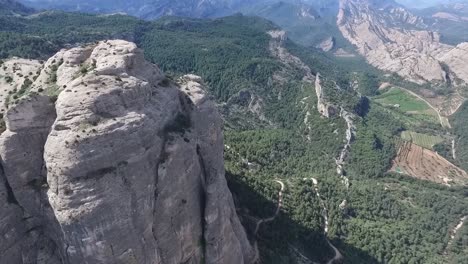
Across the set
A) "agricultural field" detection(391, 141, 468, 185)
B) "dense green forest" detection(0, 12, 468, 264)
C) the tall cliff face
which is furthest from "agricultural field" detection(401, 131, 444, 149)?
the tall cliff face

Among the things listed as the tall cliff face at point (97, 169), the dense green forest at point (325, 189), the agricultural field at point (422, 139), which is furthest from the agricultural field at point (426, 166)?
the tall cliff face at point (97, 169)

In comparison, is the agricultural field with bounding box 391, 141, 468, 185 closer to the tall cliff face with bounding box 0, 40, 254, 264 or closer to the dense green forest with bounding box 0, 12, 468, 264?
the dense green forest with bounding box 0, 12, 468, 264

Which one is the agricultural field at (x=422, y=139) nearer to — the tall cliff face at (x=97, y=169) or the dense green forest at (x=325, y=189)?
the dense green forest at (x=325, y=189)

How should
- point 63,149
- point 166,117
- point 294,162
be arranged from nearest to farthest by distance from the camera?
point 63,149
point 166,117
point 294,162

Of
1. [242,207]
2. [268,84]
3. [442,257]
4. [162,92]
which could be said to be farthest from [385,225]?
[268,84]

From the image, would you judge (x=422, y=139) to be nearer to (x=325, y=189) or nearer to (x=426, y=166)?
(x=426, y=166)

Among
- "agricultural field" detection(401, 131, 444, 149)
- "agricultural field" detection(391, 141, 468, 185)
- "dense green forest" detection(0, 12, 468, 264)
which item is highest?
"dense green forest" detection(0, 12, 468, 264)

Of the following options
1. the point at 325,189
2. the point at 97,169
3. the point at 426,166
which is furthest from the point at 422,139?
the point at 97,169

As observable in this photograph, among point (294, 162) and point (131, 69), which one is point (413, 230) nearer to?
point (294, 162)
